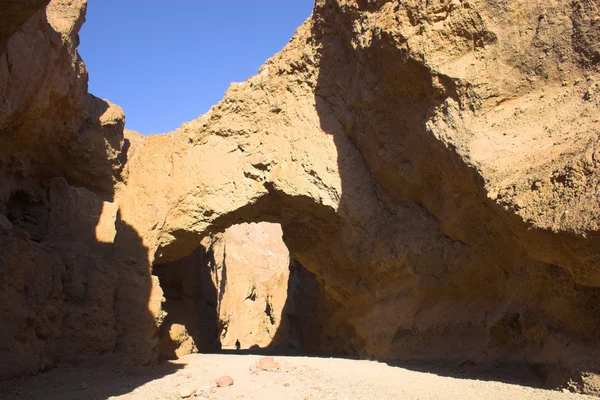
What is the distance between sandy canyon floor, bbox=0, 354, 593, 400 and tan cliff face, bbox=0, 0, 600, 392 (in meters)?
0.30

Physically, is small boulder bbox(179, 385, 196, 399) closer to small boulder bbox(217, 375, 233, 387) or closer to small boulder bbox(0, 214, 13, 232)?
small boulder bbox(217, 375, 233, 387)

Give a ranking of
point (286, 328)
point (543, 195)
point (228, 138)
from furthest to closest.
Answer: point (286, 328) → point (228, 138) → point (543, 195)

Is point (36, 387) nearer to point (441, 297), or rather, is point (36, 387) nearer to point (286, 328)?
point (441, 297)

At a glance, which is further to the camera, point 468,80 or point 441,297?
point 441,297

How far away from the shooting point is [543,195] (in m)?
4.74

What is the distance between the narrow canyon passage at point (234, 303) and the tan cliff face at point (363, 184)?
1369 mm


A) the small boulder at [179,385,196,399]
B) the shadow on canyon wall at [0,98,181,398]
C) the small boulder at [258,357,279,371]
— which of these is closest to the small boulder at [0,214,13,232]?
the shadow on canyon wall at [0,98,181,398]

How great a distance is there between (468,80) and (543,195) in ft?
5.14

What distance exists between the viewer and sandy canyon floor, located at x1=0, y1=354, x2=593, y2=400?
4.81 metres

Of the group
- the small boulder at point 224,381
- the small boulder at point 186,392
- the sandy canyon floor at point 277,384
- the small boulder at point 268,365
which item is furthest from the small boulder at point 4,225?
the small boulder at point 268,365

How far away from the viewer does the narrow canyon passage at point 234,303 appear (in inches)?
406

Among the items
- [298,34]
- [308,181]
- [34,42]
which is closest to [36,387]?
[34,42]

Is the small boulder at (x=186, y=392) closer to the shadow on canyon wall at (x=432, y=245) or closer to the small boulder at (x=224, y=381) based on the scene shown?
the small boulder at (x=224, y=381)

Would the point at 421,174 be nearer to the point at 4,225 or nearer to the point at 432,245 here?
the point at 432,245
